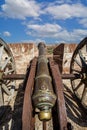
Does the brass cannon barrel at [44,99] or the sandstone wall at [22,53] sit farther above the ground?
the sandstone wall at [22,53]

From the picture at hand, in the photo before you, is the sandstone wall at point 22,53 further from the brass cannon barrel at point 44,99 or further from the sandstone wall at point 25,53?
the brass cannon barrel at point 44,99

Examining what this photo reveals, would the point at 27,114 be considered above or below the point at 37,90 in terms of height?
below

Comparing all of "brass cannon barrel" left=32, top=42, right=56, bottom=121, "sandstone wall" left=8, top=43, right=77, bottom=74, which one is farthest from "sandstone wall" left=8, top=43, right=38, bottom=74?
"brass cannon barrel" left=32, top=42, right=56, bottom=121

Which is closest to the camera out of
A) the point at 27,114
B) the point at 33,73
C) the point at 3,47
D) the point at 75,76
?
the point at 27,114

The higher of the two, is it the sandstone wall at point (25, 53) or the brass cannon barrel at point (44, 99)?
the sandstone wall at point (25, 53)

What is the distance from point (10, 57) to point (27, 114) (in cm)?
345

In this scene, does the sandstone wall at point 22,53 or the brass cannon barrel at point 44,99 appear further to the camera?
the sandstone wall at point 22,53

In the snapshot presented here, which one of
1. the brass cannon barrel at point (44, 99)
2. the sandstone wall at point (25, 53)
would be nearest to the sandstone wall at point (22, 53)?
the sandstone wall at point (25, 53)

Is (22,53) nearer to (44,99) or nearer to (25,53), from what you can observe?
(25,53)

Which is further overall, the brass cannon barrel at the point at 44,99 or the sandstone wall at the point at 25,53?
the sandstone wall at the point at 25,53

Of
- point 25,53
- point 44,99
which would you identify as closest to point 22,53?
point 25,53

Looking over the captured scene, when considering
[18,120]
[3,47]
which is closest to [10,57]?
[3,47]

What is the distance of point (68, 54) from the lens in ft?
27.6

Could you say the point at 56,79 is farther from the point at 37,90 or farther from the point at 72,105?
the point at 72,105
